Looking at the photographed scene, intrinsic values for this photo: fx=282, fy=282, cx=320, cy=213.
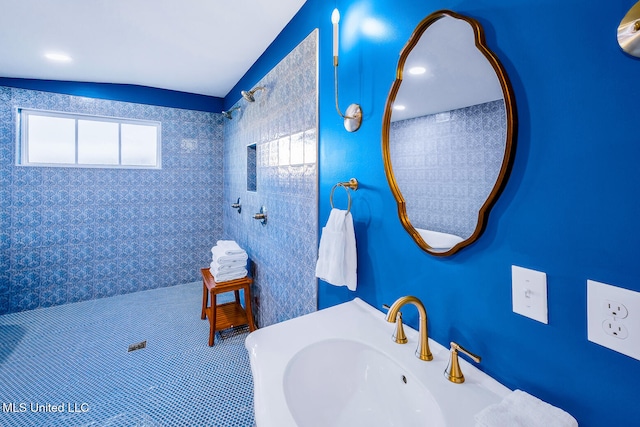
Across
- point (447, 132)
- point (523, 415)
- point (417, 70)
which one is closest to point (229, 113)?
point (417, 70)

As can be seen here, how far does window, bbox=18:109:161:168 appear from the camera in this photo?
2850mm

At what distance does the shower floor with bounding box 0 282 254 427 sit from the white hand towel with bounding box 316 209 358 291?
3.47ft

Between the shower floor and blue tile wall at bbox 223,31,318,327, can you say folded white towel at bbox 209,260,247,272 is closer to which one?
blue tile wall at bbox 223,31,318,327

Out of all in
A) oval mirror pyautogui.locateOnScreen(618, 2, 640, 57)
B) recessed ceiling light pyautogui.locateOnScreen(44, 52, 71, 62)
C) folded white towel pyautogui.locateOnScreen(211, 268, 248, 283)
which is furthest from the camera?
folded white towel pyautogui.locateOnScreen(211, 268, 248, 283)

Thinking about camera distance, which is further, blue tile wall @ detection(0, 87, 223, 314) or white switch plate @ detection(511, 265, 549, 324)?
blue tile wall @ detection(0, 87, 223, 314)

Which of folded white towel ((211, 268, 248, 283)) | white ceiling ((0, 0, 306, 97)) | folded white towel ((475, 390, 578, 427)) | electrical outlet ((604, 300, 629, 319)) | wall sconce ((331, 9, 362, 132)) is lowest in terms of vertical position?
folded white towel ((211, 268, 248, 283))

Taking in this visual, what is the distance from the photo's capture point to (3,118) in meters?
2.66

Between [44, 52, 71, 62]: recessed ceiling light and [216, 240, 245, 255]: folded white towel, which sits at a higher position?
[44, 52, 71, 62]: recessed ceiling light

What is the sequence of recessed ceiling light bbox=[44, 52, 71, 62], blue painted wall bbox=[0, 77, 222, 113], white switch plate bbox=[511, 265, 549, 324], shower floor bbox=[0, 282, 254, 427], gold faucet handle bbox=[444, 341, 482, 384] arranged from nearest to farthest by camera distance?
1. white switch plate bbox=[511, 265, 549, 324]
2. gold faucet handle bbox=[444, 341, 482, 384]
3. shower floor bbox=[0, 282, 254, 427]
4. recessed ceiling light bbox=[44, 52, 71, 62]
5. blue painted wall bbox=[0, 77, 222, 113]

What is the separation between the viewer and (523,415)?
593mm

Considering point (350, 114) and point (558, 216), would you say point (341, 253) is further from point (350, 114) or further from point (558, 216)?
point (558, 216)

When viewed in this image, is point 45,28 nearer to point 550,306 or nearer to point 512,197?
point 512,197

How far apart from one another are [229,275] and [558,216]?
7.57ft

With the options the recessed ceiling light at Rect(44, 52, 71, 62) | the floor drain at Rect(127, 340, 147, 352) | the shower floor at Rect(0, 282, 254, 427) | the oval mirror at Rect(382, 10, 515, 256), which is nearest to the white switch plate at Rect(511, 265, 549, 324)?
the oval mirror at Rect(382, 10, 515, 256)
